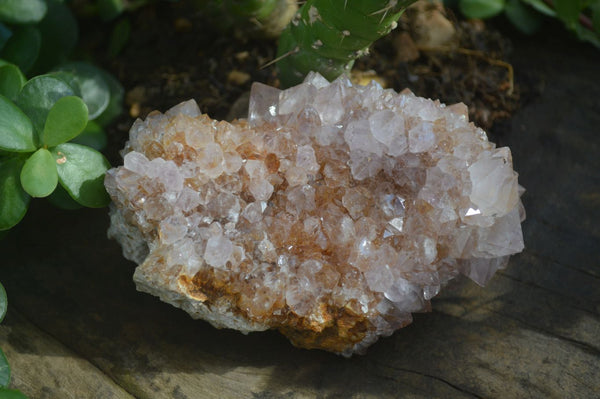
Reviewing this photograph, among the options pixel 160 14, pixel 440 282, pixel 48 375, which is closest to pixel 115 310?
pixel 48 375

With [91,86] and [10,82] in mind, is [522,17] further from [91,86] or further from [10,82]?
[10,82]

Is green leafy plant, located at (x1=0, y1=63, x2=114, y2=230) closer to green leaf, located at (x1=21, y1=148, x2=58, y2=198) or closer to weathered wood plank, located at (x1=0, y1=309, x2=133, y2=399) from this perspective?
green leaf, located at (x1=21, y1=148, x2=58, y2=198)

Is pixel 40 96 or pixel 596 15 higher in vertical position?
pixel 40 96

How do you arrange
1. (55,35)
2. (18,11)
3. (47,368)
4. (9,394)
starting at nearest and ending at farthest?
(9,394), (47,368), (18,11), (55,35)

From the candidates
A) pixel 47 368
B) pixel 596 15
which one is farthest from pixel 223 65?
pixel 596 15

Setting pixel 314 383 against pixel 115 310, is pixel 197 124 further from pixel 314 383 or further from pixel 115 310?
pixel 314 383

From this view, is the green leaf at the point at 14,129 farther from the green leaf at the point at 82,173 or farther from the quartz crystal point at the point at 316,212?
the quartz crystal point at the point at 316,212
